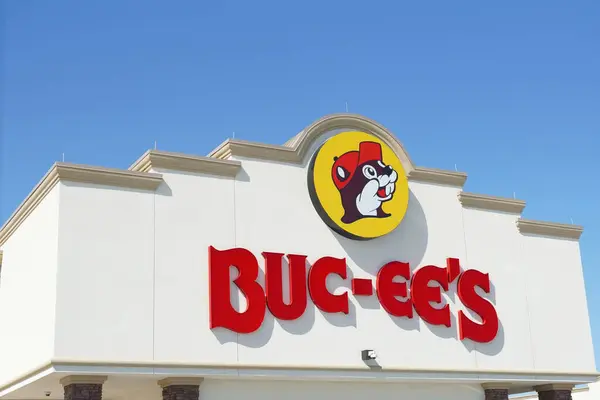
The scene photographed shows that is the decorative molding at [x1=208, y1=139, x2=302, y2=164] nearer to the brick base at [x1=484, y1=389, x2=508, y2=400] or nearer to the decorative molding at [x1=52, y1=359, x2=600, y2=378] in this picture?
the decorative molding at [x1=52, y1=359, x2=600, y2=378]

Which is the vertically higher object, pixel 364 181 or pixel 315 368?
pixel 364 181

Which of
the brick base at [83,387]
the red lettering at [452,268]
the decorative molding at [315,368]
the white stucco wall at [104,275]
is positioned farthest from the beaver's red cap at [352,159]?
the brick base at [83,387]

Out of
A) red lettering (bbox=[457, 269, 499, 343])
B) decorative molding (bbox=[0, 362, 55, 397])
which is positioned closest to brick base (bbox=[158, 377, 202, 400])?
decorative molding (bbox=[0, 362, 55, 397])

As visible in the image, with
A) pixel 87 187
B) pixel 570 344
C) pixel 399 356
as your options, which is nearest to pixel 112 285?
pixel 87 187

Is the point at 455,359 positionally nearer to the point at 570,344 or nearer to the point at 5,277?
the point at 570,344

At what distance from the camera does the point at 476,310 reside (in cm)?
3058

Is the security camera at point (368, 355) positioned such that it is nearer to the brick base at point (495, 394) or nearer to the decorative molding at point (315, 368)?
the decorative molding at point (315, 368)

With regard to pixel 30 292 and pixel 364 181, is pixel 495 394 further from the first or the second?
pixel 30 292

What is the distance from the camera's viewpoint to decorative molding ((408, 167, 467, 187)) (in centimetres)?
3070

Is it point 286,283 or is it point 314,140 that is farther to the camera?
point 314,140

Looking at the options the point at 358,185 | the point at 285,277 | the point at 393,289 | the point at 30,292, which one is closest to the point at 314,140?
the point at 358,185

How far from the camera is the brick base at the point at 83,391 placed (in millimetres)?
23078

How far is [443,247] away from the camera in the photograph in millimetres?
30562

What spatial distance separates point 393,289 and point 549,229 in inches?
336
